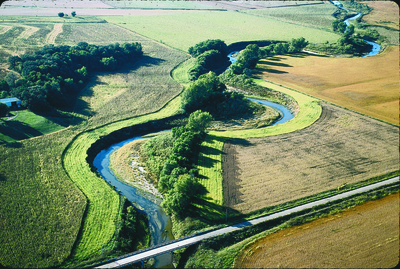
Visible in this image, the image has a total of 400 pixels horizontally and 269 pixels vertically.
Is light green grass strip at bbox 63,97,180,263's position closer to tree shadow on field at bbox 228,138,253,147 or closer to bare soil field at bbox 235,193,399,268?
bare soil field at bbox 235,193,399,268

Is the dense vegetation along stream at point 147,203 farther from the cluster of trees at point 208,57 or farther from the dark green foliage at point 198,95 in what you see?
the cluster of trees at point 208,57

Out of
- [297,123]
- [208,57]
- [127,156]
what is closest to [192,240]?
[127,156]

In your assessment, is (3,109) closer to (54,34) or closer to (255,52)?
(255,52)

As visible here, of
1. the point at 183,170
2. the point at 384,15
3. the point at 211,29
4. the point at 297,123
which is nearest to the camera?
the point at 183,170

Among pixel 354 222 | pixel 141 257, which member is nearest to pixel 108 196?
pixel 141 257

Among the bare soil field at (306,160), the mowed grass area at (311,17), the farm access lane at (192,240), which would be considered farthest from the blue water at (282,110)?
the mowed grass area at (311,17)

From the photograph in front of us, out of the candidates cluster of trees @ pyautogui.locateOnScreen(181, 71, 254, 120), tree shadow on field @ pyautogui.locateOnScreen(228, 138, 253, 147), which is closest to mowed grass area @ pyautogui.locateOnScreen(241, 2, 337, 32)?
cluster of trees @ pyautogui.locateOnScreen(181, 71, 254, 120)
